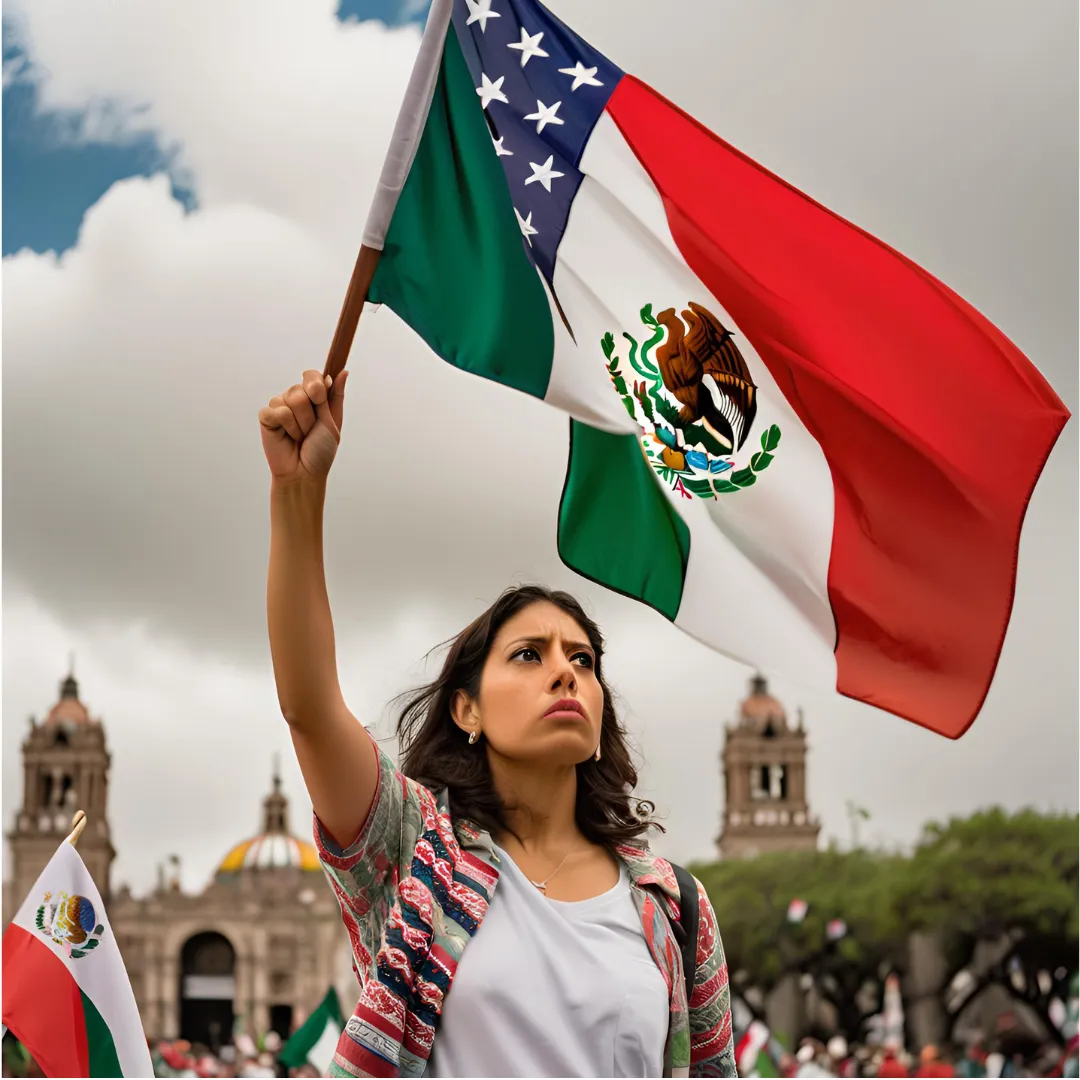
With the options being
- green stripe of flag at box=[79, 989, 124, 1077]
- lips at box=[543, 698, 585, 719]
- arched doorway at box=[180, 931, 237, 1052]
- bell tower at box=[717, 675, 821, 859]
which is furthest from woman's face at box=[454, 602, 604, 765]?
bell tower at box=[717, 675, 821, 859]

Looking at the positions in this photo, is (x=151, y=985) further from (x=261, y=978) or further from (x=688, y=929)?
(x=688, y=929)

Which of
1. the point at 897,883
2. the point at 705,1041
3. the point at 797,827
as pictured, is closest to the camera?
the point at 705,1041

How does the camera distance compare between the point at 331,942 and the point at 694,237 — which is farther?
the point at 331,942

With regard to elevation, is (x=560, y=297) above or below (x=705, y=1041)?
above

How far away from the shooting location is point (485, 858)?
274 centimetres

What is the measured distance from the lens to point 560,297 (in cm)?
372

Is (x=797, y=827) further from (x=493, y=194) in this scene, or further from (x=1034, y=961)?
(x=493, y=194)

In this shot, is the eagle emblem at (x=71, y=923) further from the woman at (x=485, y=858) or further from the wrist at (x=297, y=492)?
the wrist at (x=297, y=492)

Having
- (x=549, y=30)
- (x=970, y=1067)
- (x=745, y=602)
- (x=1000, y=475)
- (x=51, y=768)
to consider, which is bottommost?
(x=970, y=1067)

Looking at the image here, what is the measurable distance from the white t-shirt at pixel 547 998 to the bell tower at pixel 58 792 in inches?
2889

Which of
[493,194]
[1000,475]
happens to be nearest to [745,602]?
[1000,475]

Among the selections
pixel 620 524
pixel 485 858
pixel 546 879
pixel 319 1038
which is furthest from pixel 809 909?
pixel 485 858

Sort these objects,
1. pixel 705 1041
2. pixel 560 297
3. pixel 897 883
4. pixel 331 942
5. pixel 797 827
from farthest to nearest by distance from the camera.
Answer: pixel 797 827
pixel 331 942
pixel 897 883
pixel 560 297
pixel 705 1041

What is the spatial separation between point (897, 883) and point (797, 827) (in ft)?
134
